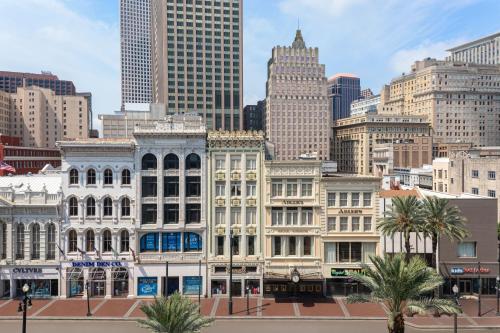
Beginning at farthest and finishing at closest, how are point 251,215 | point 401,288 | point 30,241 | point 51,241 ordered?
point 251,215 < point 51,241 < point 30,241 < point 401,288

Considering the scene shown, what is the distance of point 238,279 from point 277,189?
1119 centimetres

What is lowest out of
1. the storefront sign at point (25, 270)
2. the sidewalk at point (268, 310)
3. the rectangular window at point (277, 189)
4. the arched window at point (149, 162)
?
the sidewalk at point (268, 310)

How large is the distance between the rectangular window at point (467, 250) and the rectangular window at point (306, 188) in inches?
694

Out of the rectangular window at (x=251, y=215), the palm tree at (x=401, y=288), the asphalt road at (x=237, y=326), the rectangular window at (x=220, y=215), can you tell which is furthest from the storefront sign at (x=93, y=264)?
the palm tree at (x=401, y=288)

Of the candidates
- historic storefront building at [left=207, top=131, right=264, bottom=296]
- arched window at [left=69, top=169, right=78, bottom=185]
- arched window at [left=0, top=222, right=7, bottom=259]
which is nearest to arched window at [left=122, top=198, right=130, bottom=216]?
arched window at [left=69, top=169, right=78, bottom=185]

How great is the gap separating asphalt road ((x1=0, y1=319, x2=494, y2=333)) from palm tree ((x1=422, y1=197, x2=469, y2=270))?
30.9 feet

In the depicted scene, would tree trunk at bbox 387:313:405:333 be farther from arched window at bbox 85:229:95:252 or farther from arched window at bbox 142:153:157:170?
arched window at bbox 85:229:95:252

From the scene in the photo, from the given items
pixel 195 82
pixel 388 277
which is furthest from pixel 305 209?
pixel 195 82

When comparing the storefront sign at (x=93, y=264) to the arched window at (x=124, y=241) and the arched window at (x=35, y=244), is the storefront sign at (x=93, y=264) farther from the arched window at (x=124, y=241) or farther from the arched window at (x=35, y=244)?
the arched window at (x=35, y=244)

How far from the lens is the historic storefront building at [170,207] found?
188 feet

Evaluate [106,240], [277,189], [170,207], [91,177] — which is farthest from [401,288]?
[91,177]

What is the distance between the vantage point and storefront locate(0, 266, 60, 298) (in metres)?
56.6

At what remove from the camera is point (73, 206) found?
189 ft

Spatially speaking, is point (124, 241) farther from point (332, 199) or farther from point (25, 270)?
point (332, 199)
